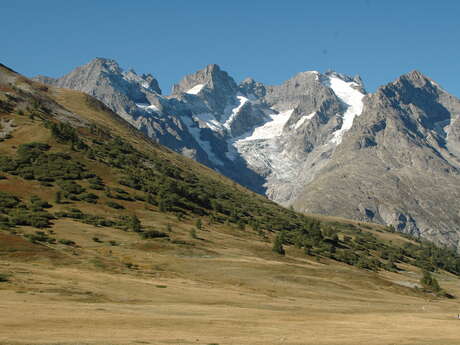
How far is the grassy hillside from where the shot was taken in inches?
1661

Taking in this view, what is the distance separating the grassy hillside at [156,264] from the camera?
42188 mm

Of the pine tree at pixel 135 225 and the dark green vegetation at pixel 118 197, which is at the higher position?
the dark green vegetation at pixel 118 197

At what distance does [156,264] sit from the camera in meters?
88.0

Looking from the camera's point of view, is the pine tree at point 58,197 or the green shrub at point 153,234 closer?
the green shrub at point 153,234

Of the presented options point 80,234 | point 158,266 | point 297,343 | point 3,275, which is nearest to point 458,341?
point 297,343

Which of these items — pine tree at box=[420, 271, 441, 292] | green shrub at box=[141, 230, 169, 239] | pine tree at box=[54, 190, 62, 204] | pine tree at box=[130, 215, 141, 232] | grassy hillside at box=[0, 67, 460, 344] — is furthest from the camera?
pine tree at box=[54, 190, 62, 204]

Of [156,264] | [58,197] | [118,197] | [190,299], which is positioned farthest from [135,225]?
[190,299]

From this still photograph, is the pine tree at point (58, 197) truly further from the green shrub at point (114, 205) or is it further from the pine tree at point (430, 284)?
the pine tree at point (430, 284)

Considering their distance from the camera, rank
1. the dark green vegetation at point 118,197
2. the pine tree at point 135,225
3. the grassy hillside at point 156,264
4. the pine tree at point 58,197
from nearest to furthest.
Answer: the grassy hillside at point 156,264 → the pine tree at point 135,225 → the dark green vegetation at point 118,197 → the pine tree at point 58,197

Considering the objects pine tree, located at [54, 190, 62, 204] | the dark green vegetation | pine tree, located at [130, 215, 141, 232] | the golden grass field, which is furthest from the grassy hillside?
pine tree, located at [54, 190, 62, 204]

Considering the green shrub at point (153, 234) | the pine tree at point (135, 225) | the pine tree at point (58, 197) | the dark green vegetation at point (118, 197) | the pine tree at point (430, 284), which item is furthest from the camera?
the pine tree at point (58, 197)

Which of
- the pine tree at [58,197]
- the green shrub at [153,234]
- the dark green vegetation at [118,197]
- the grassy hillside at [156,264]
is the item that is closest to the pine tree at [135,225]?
the dark green vegetation at [118,197]

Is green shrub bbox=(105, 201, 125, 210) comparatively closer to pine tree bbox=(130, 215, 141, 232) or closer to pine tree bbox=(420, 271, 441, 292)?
pine tree bbox=(130, 215, 141, 232)

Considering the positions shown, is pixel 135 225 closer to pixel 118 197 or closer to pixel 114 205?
pixel 114 205
